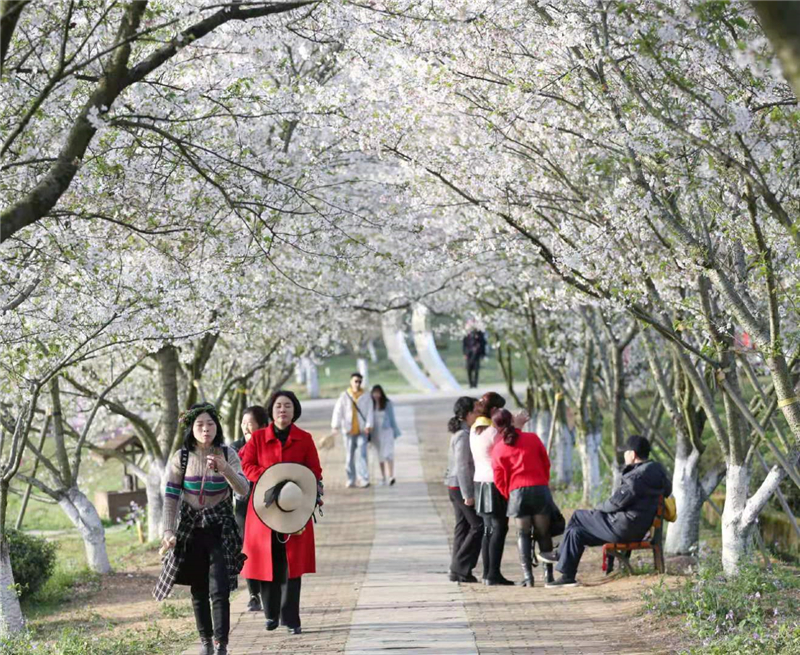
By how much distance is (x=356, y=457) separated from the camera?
2159 cm

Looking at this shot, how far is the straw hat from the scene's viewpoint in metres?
9.09

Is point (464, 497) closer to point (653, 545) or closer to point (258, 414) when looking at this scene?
point (653, 545)

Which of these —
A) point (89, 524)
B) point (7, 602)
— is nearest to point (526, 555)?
point (7, 602)

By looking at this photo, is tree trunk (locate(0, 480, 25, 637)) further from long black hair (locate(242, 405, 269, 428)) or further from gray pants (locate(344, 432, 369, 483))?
gray pants (locate(344, 432, 369, 483))

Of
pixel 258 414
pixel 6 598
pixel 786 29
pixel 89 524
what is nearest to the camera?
pixel 786 29

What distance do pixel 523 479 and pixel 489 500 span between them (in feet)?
1.37

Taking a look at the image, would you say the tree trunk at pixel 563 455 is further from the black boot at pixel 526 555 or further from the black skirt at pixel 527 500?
the black skirt at pixel 527 500

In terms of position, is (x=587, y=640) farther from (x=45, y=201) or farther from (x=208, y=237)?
(x=45, y=201)

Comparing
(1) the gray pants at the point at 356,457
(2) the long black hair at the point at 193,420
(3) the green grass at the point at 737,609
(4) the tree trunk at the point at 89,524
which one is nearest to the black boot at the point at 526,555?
(3) the green grass at the point at 737,609

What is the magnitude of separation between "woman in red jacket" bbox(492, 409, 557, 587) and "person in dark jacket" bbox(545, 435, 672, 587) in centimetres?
30

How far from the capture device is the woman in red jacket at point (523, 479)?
11609 millimetres

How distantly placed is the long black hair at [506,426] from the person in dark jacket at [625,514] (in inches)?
39.0

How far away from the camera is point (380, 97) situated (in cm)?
1122

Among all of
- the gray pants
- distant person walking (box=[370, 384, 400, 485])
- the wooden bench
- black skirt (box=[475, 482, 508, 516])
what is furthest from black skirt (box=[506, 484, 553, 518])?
the gray pants
